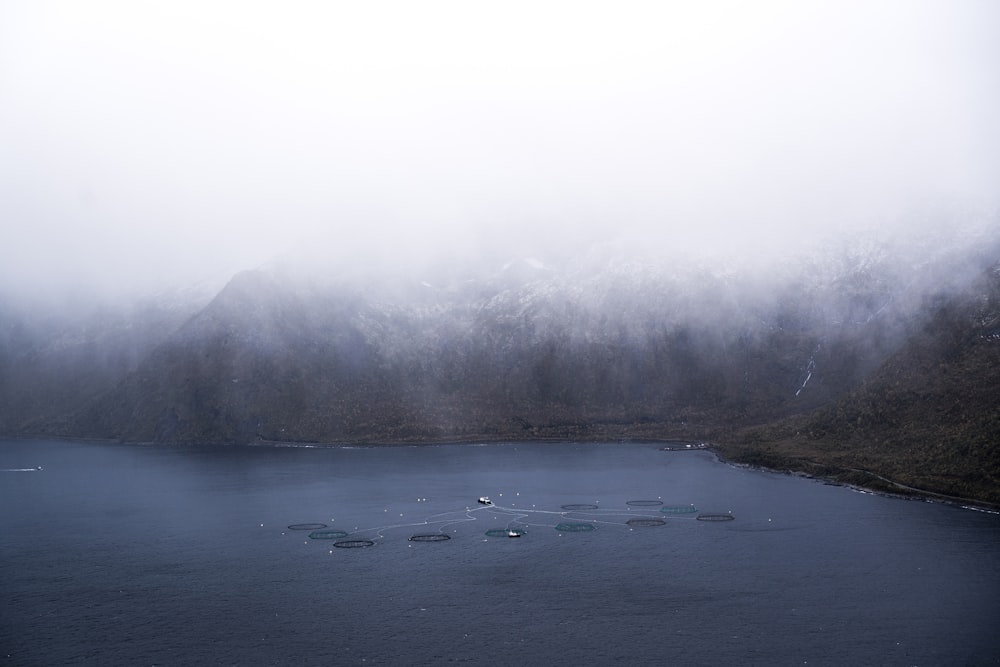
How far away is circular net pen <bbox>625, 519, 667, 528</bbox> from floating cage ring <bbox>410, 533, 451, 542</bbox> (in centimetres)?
2686

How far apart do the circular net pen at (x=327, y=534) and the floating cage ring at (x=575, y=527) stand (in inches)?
1207

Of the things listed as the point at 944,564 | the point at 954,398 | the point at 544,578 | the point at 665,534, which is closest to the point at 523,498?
the point at 665,534

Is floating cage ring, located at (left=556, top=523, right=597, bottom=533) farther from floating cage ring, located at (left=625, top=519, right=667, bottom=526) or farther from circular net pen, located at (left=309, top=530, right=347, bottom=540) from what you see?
circular net pen, located at (left=309, top=530, right=347, bottom=540)

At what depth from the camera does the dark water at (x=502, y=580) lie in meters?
73.4

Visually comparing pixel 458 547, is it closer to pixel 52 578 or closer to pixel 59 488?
pixel 52 578

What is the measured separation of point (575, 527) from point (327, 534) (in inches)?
1381

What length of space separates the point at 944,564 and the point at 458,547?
5744cm

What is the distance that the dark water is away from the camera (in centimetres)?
7344

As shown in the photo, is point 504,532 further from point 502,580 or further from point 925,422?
point 925,422

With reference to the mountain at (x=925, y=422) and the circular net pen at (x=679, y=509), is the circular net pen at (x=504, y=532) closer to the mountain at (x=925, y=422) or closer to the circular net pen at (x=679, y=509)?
the circular net pen at (x=679, y=509)

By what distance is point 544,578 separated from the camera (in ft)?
306

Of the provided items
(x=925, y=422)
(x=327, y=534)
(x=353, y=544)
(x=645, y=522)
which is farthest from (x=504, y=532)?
(x=925, y=422)

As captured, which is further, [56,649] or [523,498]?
[523,498]

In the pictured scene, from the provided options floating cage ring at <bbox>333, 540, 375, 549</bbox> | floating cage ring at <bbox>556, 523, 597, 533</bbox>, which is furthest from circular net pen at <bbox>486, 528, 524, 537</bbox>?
floating cage ring at <bbox>333, 540, 375, 549</bbox>
